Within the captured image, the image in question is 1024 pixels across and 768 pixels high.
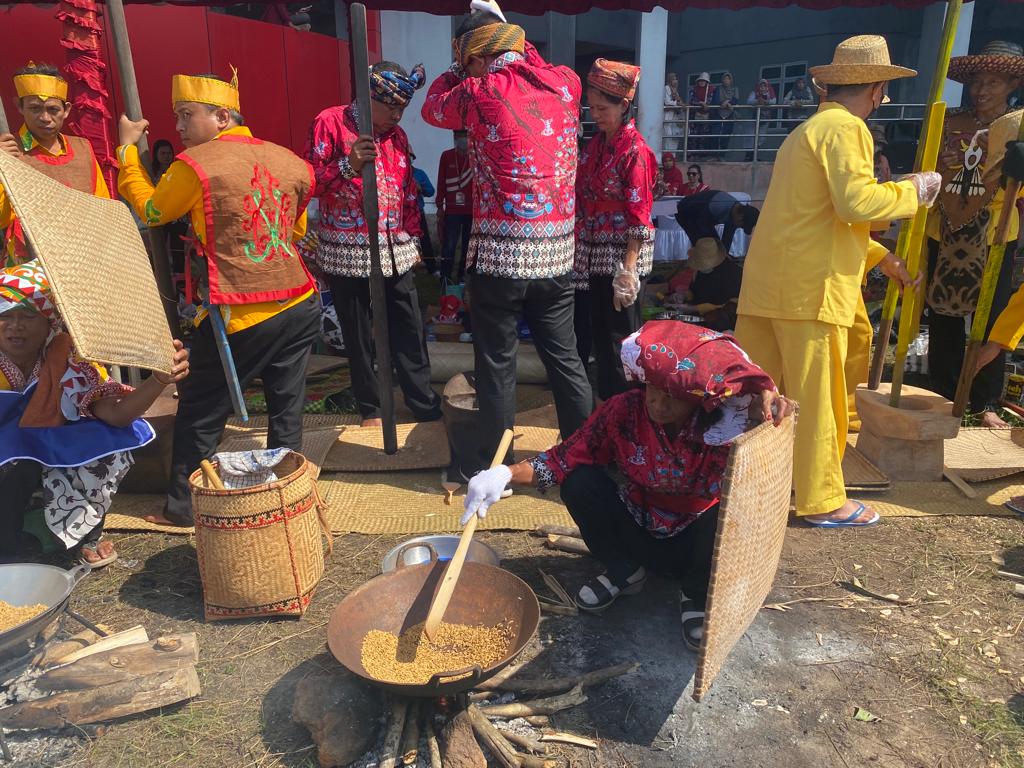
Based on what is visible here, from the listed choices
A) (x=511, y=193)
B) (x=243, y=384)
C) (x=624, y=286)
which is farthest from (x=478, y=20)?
(x=243, y=384)

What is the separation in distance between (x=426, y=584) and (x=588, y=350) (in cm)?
307

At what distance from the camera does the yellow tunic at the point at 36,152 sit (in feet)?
13.6

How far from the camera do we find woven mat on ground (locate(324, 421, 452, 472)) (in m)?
4.28

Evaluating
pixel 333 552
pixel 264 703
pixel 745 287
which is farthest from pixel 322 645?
pixel 745 287

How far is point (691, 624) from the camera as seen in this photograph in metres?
2.80

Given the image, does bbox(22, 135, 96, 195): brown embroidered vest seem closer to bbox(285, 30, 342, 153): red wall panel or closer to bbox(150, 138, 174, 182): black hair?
bbox(150, 138, 174, 182): black hair

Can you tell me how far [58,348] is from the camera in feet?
10.6

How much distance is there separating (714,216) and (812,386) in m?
4.65

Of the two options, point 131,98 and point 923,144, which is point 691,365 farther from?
point 131,98

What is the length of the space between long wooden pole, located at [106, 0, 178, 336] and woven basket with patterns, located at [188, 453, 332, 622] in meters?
0.88

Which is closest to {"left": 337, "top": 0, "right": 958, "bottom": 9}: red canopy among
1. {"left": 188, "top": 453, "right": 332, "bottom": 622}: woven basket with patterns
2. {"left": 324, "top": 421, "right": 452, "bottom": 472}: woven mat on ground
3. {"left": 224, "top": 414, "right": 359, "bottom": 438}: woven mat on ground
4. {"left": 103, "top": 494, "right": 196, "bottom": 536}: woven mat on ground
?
{"left": 224, "top": 414, "right": 359, "bottom": 438}: woven mat on ground

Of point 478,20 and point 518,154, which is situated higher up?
point 478,20

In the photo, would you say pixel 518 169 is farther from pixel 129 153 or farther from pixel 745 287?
pixel 129 153

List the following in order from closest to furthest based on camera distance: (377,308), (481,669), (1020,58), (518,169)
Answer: (481,669)
(518,169)
(377,308)
(1020,58)
